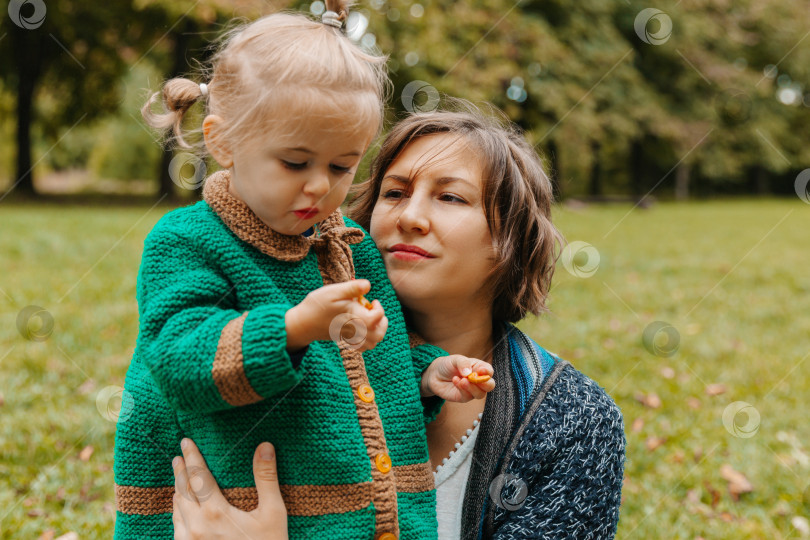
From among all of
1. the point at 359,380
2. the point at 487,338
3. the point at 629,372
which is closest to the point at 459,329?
the point at 487,338

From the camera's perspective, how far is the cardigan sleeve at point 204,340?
1402 mm

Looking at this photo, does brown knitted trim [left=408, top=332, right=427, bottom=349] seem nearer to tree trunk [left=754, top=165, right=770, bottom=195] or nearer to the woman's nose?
the woman's nose

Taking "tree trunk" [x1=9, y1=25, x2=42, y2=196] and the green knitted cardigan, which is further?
"tree trunk" [x1=9, y1=25, x2=42, y2=196]

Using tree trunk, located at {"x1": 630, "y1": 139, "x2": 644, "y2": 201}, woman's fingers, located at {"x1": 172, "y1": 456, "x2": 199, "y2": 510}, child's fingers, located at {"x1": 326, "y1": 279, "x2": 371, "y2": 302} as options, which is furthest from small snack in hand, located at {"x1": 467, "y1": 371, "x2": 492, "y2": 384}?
tree trunk, located at {"x1": 630, "y1": 139, "x2": 644, "y2": 201}

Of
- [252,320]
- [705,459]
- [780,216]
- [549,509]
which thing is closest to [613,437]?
[549,509]

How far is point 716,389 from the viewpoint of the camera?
15.8 feet

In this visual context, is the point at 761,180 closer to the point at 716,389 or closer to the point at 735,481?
the point at 716,389

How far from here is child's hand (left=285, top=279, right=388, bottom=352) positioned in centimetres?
136

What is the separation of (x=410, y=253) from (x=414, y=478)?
567 mm

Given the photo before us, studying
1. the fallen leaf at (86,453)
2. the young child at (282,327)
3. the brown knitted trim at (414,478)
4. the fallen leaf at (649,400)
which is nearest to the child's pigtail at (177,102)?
the young child at (282,327)

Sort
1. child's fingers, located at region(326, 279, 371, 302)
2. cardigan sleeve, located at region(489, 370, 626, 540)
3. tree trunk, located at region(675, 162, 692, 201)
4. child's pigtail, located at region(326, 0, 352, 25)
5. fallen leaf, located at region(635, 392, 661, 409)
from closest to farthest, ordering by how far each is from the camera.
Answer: child's fingers, located at region(326, 279, 371, 302) → child's pigtail, located at region(326, 0, 352, 25) → cardigan sleeve, located at region(489, 370, 626, 540) → fallen leaf, located at region(635, 392, 661, 409) → tree trunk, located at region(675, 162, 692, 201)

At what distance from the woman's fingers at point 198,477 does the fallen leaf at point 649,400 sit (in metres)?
3.40

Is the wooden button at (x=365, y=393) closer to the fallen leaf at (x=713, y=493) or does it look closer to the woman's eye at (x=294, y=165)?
the woman's eye at (x=294, y=165)

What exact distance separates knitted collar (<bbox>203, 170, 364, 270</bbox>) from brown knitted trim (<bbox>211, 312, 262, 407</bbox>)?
268mm
